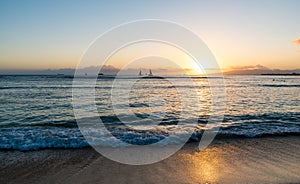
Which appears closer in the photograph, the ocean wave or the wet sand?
the wet sand

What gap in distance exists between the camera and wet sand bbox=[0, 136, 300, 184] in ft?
19.2

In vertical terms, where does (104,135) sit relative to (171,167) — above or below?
below

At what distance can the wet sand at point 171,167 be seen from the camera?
19.2ft

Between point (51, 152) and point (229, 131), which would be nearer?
point (51, 152)

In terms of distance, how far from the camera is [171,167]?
22.0 feet

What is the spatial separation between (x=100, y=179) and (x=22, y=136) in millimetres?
6042

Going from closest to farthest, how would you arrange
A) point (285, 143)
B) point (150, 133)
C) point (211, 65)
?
point (211, 65) → point (285, 143) → point (150, 133)

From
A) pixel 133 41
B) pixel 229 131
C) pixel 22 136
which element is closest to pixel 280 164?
pixel 229 131

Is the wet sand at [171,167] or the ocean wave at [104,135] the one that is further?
the ocean wave at [104,135]

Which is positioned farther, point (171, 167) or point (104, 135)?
point (104, 135)

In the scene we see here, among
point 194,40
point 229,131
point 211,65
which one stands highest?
point 194,40

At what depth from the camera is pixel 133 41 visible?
9.38m

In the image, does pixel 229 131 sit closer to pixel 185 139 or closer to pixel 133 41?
pixel 185 139

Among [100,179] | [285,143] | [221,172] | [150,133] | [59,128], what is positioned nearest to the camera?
[100,179]
